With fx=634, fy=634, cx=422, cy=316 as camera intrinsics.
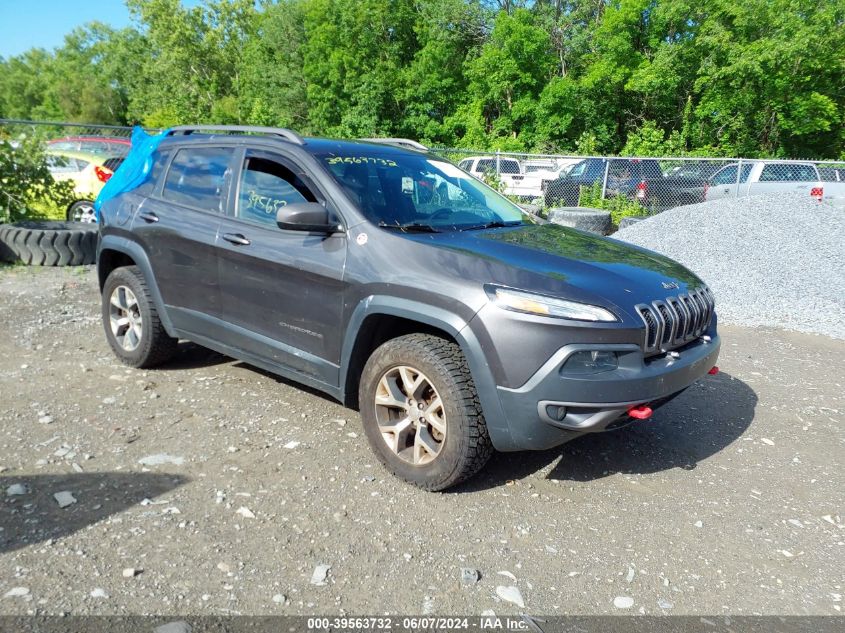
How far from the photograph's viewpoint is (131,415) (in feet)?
14.2

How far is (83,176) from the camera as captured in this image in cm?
1096

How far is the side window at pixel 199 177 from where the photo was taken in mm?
4375

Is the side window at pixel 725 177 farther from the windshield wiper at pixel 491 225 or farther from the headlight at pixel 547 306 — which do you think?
the headlight at pixel 547 306

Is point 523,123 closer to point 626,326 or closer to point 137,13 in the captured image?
point 626,326

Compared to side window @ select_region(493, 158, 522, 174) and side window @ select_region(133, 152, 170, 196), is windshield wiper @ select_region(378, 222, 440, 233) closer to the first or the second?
side window @ select_region(133, 152, 170, 196)

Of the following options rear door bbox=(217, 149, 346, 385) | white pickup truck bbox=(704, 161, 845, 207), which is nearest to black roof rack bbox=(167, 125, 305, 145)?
rear door bbox=(217, 149, 346, 385)

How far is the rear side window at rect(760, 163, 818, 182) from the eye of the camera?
1402 cm

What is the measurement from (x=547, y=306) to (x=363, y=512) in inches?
55.2

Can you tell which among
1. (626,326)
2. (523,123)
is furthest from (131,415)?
(523,123)

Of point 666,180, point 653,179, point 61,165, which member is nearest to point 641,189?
point 653,179

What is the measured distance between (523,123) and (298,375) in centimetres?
2818

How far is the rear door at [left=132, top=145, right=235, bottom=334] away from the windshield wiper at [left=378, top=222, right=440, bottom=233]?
1352 millimetres

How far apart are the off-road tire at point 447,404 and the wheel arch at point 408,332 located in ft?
0.25

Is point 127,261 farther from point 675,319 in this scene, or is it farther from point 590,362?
point 675,319
